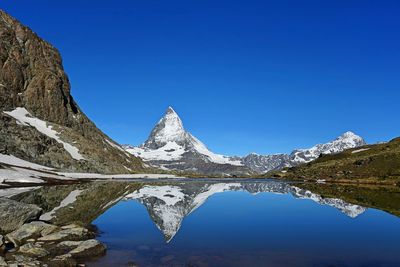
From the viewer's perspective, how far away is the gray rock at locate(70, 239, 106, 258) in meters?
25.1

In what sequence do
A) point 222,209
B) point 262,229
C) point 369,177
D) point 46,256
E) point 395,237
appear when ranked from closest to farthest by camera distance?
point 46,256
point 395,237
point 262,229
point 222,209
point 369,177

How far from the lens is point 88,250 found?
25938 mm

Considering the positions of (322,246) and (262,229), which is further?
(262,229)

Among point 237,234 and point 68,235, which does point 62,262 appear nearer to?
point 68,235

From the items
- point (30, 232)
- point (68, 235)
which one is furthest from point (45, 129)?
point (68, 235)

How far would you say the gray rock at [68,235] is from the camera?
28.2 meters

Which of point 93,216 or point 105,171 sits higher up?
point 105,171

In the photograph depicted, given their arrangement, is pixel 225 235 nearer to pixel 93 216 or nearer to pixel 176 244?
pixel 176 244

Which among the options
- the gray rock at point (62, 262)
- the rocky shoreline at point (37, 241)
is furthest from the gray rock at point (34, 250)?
the gray rock at point (62, 262)

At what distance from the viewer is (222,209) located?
5509 cm

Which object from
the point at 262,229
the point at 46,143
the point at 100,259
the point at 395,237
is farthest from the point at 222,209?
the point at 46,143

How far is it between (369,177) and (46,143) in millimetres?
126210

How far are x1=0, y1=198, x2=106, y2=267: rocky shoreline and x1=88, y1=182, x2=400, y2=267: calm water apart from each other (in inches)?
57.8

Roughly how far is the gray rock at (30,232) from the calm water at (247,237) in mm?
4091
